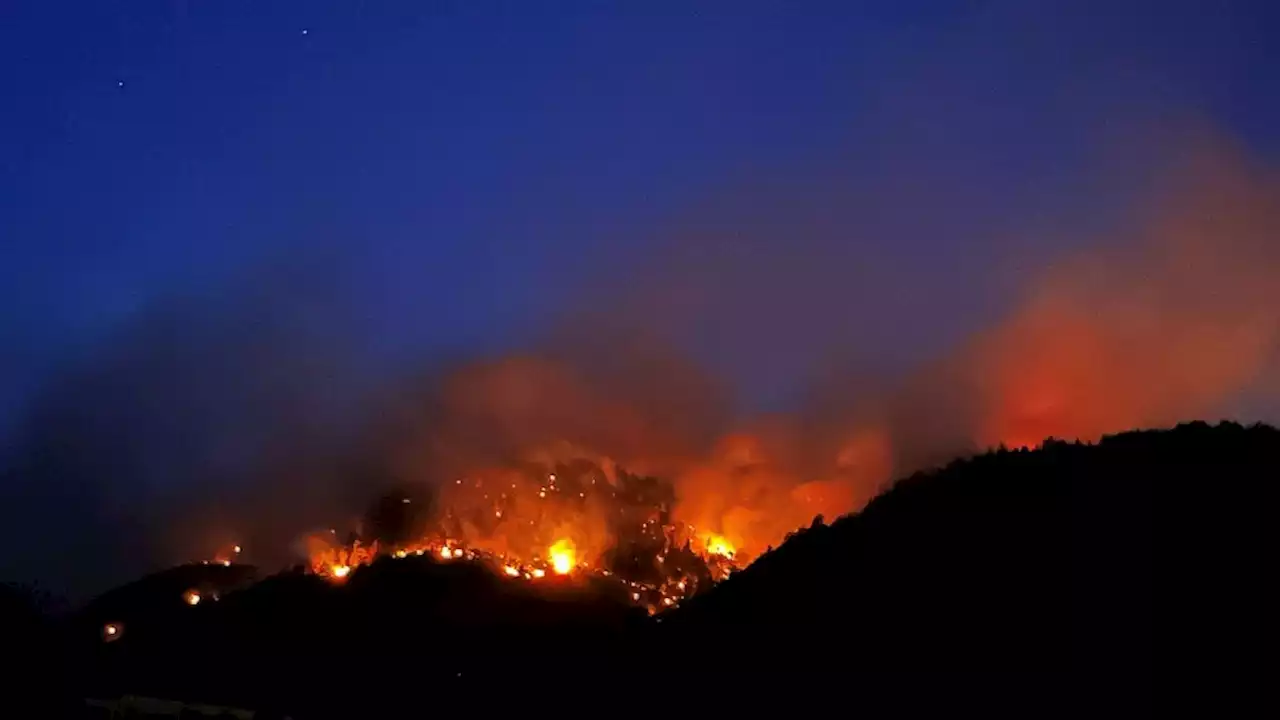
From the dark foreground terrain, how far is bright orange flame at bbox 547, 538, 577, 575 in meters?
9.63

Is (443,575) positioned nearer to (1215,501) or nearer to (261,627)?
(261,627)

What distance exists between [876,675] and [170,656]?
33.5 metres

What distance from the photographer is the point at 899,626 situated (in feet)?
85.0

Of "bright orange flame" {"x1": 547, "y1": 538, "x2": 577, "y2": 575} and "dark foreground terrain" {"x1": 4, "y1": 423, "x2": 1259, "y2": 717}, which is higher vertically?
"bright orange flame" {"x1": 547, "y1": 538, "x2": 577, "y2": 575}

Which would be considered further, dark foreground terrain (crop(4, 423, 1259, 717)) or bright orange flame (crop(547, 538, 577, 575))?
Answer: bright orange flame (crop(547, 538, 577, 575))

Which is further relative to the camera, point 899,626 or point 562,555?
point 562,555

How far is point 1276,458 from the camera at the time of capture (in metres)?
25.8

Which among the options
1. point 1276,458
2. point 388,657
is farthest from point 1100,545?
point 388,657

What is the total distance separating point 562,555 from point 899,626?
34868 mm

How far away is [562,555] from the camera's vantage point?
193ft

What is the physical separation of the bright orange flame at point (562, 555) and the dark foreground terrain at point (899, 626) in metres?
9.63

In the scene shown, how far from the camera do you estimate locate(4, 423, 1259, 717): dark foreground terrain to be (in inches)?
834

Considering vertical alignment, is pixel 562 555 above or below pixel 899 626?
above

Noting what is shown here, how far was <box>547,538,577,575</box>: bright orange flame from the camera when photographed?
184ft
